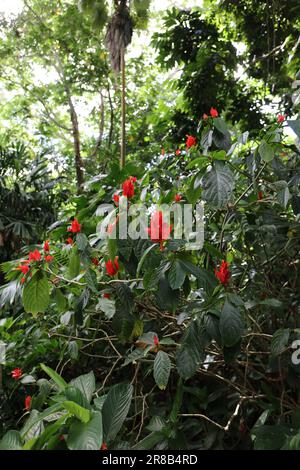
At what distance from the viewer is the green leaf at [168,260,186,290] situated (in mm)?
1180

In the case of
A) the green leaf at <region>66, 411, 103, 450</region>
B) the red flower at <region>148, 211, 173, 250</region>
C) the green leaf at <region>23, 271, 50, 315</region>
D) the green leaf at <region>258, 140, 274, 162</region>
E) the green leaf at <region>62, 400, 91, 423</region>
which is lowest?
the green leaf at <region>66, 411, 103, 450</region>

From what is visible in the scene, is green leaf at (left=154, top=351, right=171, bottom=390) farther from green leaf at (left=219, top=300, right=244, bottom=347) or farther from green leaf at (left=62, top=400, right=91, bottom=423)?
green leaf at (left=62, top=400, right=91, bottom=423)

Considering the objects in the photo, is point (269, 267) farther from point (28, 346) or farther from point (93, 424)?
point (28, 346)

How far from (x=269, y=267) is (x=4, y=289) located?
1.12 m

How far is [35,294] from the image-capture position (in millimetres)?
1412

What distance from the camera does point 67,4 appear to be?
19.0 feet

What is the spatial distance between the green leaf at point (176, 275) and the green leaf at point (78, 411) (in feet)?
1.44

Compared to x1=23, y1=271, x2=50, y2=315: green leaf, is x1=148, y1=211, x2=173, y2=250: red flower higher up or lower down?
higher up

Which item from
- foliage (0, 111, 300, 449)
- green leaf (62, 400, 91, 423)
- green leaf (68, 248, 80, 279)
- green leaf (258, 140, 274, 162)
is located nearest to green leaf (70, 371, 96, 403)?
foliage (0, 111, 300, 449)

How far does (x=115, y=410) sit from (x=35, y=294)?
54 centimetres

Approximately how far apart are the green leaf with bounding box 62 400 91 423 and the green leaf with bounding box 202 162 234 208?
0.69m

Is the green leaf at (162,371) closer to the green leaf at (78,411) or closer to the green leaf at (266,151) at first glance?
the green leaf at (78,411)

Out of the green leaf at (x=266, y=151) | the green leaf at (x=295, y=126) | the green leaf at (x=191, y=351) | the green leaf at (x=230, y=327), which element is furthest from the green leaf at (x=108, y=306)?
the green leaf at (x=295, y=126)

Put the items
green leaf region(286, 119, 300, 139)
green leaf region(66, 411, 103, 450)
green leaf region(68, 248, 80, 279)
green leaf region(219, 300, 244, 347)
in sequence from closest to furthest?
green leaf region(66, 411, 103, 450) → green leaf region(219, 300, 244, 347) → green leaf region(286, 119, 300, 139) → green leaf region(68, 248, 80, 279)
